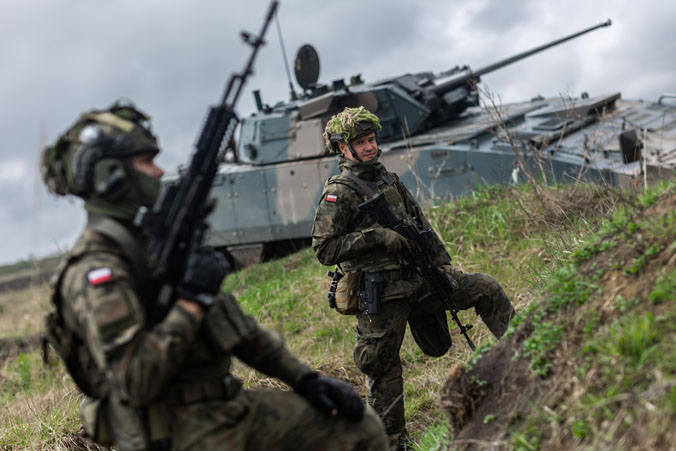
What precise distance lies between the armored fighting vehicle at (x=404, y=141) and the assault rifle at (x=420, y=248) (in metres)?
3.91

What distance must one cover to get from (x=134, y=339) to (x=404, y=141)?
Answer: 25.0ft

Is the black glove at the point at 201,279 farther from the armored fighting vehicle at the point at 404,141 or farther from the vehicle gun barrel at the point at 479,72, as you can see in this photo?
the vehicle gun barrel at the point at 479,72

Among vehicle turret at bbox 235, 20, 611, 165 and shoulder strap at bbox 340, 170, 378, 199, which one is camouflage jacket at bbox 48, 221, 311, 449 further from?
vehicle turret at bbox 235, 20, 611, 165

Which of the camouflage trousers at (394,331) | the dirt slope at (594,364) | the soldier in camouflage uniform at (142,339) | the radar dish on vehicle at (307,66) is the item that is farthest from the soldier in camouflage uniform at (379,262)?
the radar dish on vehicle at (307,66)

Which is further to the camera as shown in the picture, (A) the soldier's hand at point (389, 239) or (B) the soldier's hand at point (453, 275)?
(B) the soldier's hand at point (453, 275)

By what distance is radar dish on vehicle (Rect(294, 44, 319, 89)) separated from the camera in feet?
36.0

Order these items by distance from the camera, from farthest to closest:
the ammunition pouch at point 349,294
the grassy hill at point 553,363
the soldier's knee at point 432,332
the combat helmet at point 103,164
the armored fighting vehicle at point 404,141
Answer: the armored fighting vehicle at point 404,141, the soldier's knee at point 432,332, the ammunition pouch at point 349,294, the grassy hill at point 553,363, the combat helmet at point 103,164

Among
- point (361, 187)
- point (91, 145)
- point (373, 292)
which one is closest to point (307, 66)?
point (361, 187)

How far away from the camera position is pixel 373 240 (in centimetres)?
446

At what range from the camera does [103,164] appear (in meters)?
2.56

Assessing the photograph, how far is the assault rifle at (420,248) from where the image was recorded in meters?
4.56

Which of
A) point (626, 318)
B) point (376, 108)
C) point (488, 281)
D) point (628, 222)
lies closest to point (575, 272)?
point (628, 222)

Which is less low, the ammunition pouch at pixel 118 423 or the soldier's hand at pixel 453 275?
the ammunition pouch at pixel 118 423

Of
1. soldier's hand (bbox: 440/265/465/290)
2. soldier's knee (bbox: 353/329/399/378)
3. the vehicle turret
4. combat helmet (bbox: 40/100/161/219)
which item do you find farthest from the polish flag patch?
the vehicle turret
